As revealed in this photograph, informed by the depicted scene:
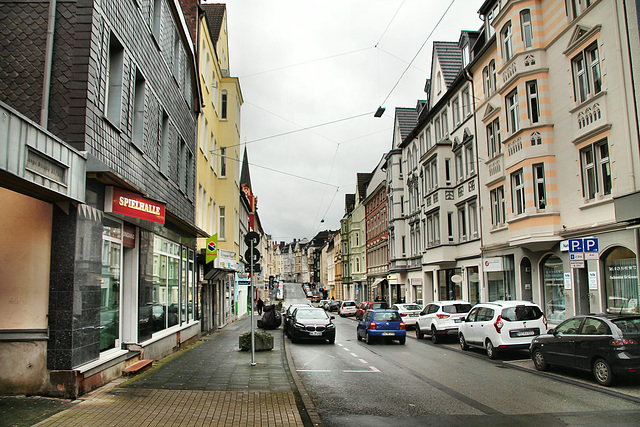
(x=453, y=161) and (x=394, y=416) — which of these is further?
(x=453, y=161)

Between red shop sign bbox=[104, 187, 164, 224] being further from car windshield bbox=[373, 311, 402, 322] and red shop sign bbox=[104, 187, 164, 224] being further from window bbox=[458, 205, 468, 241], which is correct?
window bbox=[458, 205, 468, 241]

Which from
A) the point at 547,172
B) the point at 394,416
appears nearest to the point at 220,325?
the point at 547,172

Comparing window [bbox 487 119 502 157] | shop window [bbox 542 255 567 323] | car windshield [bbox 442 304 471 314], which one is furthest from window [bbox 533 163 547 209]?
car windshield [bbox 442 304 471 314]

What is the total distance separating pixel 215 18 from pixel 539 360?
26.4m

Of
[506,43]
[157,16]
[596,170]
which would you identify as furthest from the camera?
[506,43]

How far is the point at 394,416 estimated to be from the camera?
8156 mm

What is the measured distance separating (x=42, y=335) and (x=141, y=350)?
3.95 meters

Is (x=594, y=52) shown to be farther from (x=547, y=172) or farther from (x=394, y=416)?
(x=394, y=416)

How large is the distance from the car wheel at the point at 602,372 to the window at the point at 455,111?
20938mm

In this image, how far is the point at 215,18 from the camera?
31.0m

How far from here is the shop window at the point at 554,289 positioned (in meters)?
19.0

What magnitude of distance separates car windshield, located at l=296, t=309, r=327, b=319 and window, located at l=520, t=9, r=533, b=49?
45.5 feet

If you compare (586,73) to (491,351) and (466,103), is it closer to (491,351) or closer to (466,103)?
(491,351)

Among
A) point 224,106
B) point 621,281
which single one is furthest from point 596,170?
point 224,106
